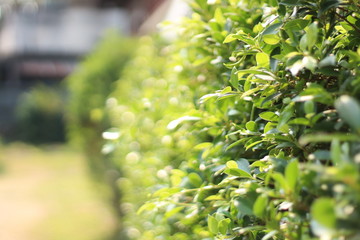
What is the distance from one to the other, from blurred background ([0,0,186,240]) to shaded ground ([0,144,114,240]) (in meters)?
0.02

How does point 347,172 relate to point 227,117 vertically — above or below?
above

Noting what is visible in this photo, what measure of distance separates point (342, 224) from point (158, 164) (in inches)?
89.4

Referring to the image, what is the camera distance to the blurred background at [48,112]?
27.8 feet

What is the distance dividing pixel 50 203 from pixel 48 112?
32.8ft

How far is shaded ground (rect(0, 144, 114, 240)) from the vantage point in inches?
309

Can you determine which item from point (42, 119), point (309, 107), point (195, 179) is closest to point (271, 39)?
point (309, 107)

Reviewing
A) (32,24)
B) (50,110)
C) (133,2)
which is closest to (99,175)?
(50,110)

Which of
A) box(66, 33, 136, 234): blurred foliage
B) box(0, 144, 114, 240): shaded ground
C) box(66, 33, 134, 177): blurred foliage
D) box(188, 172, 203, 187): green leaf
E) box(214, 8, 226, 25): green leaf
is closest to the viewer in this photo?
box(188, 172, 203, 187): green leaf

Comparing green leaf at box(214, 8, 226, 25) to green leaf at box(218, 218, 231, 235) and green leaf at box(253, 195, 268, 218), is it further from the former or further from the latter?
green leaf at box(253, 195, 268, 218)

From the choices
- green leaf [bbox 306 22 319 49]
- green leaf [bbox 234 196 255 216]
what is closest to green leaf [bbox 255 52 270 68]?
green leaf [bbox 306 22 319 49]

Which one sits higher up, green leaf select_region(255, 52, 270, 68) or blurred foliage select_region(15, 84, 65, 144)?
green leaf select_region(255, 52, 270, 68)

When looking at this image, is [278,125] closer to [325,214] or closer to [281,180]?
[281,180]

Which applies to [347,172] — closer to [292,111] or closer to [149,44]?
[292,111]

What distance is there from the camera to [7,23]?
79.5 ft
